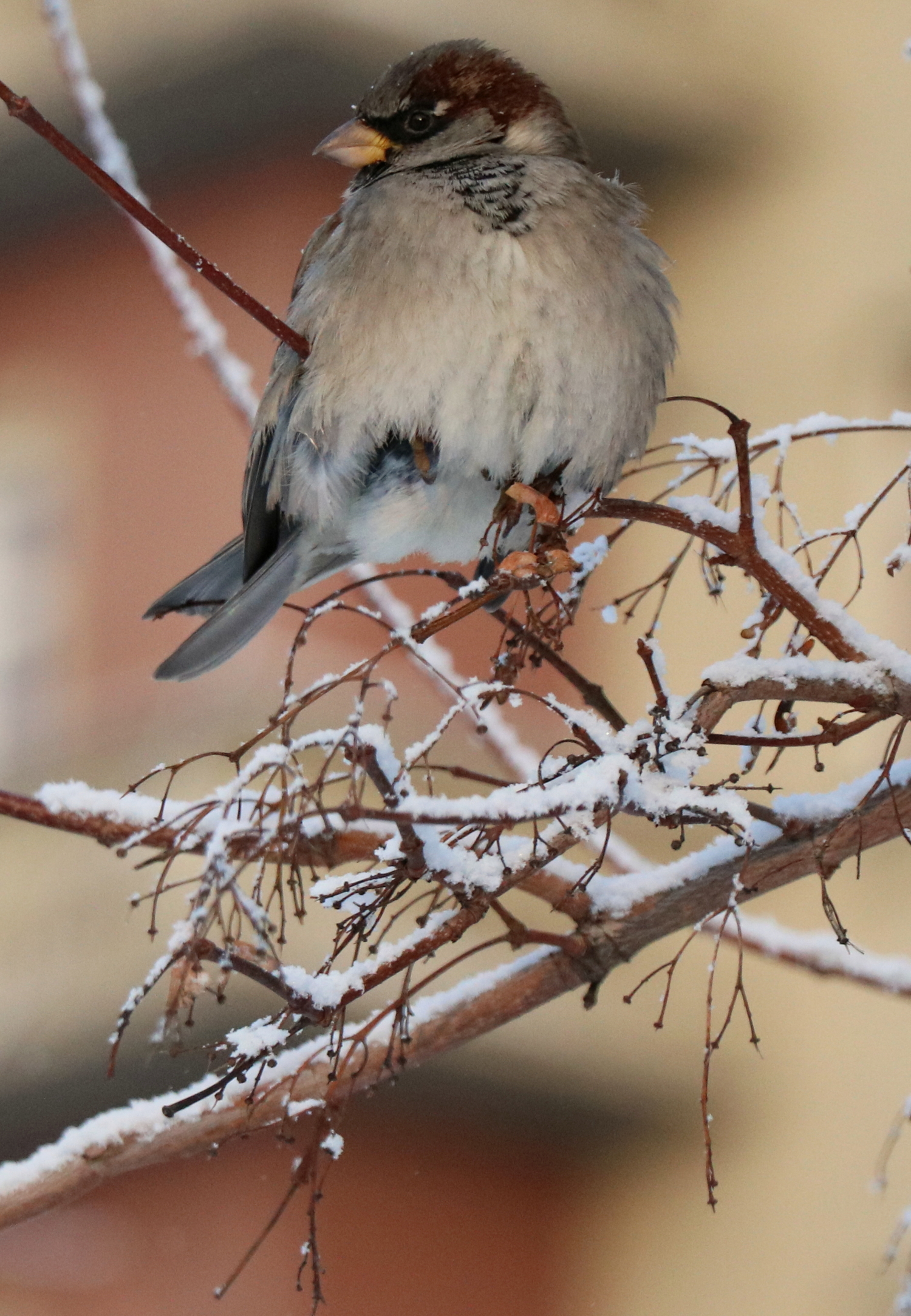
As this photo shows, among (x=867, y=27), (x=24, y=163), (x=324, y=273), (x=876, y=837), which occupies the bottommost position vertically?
(x=876, y=837)

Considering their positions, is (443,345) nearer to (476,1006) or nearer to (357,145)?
(357,145)

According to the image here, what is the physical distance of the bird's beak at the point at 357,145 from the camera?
969mm

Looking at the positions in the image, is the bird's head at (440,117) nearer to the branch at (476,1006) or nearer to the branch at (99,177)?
the branch at (99,177)

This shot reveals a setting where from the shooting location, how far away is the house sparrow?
0.88 metres

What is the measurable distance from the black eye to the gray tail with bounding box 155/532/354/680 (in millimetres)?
316

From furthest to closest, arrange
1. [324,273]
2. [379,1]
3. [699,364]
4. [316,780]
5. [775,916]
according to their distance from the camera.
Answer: [775,916], [699,364], [379,1], [324,273], [316,780]

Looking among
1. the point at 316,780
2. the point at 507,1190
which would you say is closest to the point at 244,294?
the point at 316,780

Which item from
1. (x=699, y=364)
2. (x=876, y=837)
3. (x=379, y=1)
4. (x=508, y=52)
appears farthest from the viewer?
(x=699, y=364)

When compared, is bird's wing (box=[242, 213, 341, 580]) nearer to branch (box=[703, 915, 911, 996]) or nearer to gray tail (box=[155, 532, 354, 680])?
gray tail (box=[155, 532, 354, 680])

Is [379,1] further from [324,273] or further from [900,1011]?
[900,1011]

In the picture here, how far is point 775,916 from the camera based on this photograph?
1796 millimetres

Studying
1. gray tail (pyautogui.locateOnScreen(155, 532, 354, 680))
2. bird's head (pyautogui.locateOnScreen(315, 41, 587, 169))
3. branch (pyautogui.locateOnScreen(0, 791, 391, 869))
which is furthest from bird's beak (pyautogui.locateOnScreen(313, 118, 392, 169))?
branch (pyautogui.locateOnScreen(0, 791, 391, 869))

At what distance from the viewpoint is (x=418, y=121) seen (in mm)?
965

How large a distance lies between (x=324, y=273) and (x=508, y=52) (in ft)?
0.96
